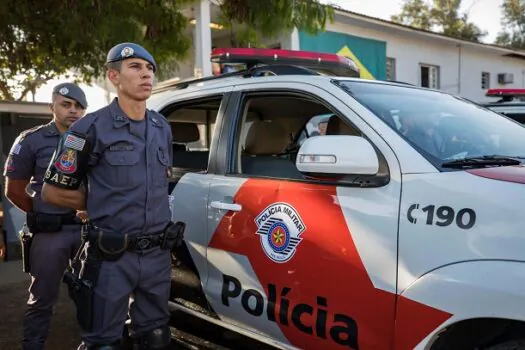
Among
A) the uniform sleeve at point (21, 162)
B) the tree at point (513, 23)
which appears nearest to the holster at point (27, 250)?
the uniform sleeve at point (21, 162)

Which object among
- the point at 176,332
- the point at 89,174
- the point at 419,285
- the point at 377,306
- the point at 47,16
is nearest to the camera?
the point at 419,285

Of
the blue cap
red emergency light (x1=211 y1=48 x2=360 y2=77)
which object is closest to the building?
red emergency light (x1=211 y1=48 x2=360 y2=77)

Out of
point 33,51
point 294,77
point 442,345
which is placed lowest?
point 442,345

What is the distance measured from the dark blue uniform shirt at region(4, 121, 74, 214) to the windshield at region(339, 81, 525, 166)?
184 cm

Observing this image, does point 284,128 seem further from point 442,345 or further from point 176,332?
point 442,345

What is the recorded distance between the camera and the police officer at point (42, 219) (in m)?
3.05

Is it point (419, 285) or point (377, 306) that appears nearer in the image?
point (419, 285)

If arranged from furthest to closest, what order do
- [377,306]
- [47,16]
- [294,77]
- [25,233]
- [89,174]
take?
[47,16], [25,233], [294,77], [89,174], [377,306]

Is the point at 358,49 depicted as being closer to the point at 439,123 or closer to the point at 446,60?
the point at 446,60

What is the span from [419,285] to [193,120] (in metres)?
2.30

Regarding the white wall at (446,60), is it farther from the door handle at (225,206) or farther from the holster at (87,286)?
the holster at (87,286)

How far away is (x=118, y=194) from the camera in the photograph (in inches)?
88.4

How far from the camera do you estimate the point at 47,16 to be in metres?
6.16

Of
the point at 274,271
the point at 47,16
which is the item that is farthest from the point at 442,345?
the point at 47,16
